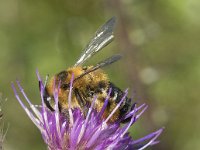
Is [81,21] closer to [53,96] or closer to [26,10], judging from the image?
[26,10]

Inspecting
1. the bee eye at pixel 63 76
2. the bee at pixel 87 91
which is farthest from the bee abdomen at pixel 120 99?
the bee eye at pixel 63 76

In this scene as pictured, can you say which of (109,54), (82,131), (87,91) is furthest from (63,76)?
(109,54)

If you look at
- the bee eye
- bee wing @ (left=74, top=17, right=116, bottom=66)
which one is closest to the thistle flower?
the bee eye

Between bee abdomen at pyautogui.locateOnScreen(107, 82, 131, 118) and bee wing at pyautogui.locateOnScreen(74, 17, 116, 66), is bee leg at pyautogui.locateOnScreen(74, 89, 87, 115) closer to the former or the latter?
bee abdomen at pyautogui.locateOnScreen(107, 82, 131, 118)

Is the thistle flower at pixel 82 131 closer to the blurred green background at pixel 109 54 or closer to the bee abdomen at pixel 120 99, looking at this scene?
the bee abdomen at pixel 120 99

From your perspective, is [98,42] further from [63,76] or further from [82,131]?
[82,131]

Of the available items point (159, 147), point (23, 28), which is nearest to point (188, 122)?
point (159, 147)
